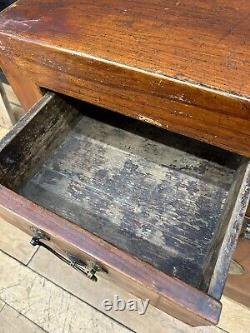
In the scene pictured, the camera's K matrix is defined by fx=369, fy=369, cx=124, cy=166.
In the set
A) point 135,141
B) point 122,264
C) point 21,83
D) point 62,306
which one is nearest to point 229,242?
point 122,264

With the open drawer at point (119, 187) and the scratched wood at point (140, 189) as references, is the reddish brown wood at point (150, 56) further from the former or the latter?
the scratched wood at point (140, 189)

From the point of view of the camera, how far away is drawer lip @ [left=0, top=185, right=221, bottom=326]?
1.78 ft

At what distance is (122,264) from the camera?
59 centimetres

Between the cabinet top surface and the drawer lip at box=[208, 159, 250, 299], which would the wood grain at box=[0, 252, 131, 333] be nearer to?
the drawer lip at box=[208, 159, 250, 299]

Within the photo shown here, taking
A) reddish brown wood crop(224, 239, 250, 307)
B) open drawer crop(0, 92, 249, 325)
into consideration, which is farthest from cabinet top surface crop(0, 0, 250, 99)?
reddish brown wood crop(224, 239, 250, 307)

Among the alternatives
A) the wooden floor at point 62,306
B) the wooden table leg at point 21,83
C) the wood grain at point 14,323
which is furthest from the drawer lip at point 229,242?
the wood grain at point 14,323

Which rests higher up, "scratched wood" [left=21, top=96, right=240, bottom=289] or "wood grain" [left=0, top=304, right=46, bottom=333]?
"scratched wood" [left=21, top=96, right=240, bottom=289]

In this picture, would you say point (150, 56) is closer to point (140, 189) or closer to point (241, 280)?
point (140, 189)

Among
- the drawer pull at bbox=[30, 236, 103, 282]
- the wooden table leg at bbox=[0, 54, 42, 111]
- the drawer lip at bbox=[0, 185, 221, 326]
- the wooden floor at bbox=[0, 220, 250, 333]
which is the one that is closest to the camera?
the drawer lip at bbox=[0, 185, 221, 326]

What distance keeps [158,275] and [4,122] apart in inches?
54.1

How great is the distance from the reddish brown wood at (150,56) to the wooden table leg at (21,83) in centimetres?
3

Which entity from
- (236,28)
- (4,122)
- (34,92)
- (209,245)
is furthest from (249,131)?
(4,122)

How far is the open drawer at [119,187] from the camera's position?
713 mm

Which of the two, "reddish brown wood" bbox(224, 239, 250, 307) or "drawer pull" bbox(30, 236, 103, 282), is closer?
"drawer pull" bbox(30, 236, 103, 282)
